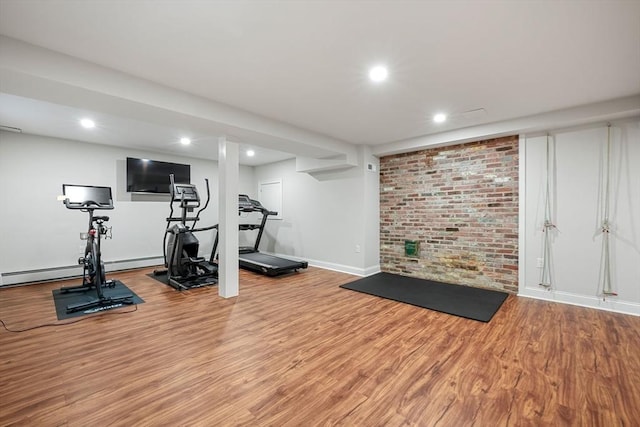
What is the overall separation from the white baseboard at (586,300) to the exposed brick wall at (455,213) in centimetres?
24

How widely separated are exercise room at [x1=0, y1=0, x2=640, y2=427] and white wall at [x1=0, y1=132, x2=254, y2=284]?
3 cm

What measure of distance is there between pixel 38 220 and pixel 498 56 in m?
6.93

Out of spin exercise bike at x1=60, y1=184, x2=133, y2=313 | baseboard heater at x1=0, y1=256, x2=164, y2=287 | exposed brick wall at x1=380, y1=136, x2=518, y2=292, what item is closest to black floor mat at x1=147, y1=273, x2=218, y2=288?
spin exercise bike at x1=60, y1=184, x2=133, y2=313

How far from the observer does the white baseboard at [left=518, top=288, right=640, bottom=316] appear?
3.34 m

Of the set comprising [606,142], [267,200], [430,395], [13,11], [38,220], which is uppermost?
[13,11]

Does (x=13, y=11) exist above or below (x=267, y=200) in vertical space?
above

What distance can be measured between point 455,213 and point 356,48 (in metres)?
3.46

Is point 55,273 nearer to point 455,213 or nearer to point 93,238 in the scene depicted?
point 93,238

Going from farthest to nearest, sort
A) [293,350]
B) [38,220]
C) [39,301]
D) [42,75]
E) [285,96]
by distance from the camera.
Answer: [38,220]
[39,301]
[285,96]
[293,350]
[42,75]

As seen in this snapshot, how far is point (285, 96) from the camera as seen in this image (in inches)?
121

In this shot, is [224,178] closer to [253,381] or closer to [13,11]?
[13,11]

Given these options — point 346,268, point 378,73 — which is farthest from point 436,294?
point 378,73

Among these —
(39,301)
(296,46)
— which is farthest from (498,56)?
(39,301)

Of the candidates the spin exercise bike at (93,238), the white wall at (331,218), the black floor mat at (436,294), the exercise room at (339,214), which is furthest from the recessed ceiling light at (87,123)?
the black floor mat at (436,294)
